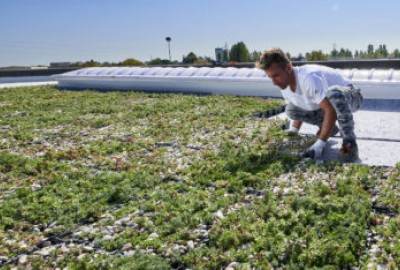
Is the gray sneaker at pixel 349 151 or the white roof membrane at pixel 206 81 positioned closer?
the gray sneaker at pixel 349 151

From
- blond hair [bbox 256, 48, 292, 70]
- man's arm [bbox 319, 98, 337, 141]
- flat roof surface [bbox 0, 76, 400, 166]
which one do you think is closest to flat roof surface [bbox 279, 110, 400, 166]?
flat roof surface [bbox 0, 76, 400, 166]

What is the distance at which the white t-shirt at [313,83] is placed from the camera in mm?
5004

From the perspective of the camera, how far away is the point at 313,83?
5.01 metres

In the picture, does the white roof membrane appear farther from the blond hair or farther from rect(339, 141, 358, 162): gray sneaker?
the blond hair

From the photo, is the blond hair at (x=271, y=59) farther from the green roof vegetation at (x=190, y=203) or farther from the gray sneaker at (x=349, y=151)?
the gray sneaker at (x=349, y=151)

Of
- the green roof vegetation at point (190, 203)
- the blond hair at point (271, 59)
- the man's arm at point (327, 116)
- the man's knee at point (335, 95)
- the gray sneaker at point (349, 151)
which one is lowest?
the green roof vegetation at point (190, 203)

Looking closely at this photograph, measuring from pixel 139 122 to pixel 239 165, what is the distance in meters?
3.41

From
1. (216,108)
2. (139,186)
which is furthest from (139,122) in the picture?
(139,186)

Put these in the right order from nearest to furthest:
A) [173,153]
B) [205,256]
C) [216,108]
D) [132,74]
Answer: [205,256] < [173,153] < [216,108] < [132,74]

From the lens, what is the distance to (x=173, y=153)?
18.4 ft

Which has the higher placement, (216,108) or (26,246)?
(216,108)

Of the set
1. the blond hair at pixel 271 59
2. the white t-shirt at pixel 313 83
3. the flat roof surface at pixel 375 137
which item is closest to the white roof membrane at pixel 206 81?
the flat roof surface at pixel 375 137

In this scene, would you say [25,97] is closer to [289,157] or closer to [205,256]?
[289,157]

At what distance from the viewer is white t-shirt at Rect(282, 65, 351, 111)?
16.4 ft
